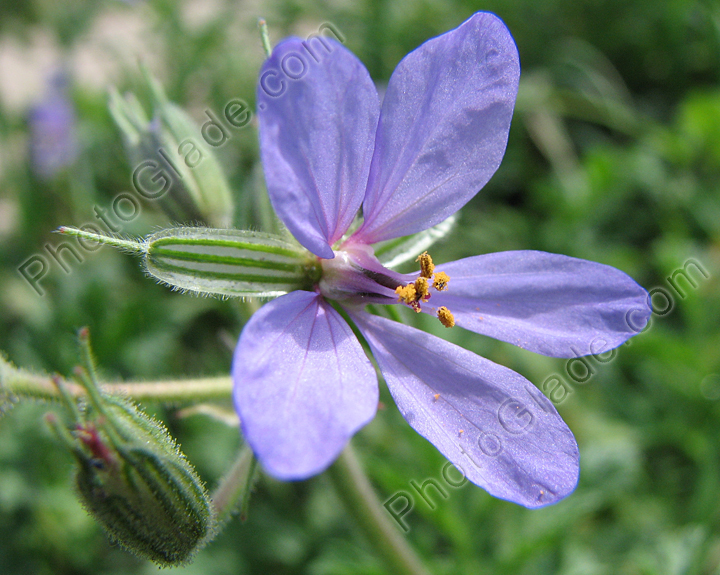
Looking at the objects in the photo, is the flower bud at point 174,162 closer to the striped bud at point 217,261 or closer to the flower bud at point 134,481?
the striped bud at point 217,261

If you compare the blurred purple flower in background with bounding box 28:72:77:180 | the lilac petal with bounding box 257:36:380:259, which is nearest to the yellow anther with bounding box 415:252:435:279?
the lilac petal with bounding box 257:36:380:259

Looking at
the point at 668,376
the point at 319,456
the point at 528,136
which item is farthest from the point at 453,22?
the point at 319,456

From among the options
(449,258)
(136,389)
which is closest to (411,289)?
(136,389)

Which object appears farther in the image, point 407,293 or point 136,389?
point 136,389

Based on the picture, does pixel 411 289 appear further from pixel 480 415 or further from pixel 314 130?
pixel 314 130

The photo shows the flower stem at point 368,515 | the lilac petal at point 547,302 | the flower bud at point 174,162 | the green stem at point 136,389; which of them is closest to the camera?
the lilac petal at point 547,302

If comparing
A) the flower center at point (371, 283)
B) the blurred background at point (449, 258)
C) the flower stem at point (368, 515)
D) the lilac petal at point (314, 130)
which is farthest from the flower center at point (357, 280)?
the flower stem at point (368, 515)
